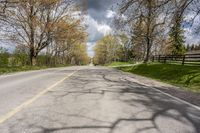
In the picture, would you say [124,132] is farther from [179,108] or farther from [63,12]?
[63,12]

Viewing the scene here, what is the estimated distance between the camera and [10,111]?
250 inches

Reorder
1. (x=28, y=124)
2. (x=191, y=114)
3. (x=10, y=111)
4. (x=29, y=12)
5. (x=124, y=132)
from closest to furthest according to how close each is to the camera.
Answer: (x=124, y=132), (x=28, y=124), (x=10, y=111), (x=191, y=114), (x=29, y=12)

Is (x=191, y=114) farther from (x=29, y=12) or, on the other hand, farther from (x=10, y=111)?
(x=29, y=12)

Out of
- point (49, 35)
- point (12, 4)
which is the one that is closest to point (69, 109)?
point (12, 4)

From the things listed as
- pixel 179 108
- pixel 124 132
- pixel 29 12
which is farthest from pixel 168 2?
pixel 29 12

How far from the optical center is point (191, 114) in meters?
6.76

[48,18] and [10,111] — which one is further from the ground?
[48,18]

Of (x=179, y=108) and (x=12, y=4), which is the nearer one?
(x=179, y=108)

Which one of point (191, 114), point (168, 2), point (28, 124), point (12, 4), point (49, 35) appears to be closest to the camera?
point (28, 124)

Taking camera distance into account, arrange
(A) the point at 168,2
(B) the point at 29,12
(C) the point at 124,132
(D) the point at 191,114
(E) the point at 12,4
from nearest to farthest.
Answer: (C) the point at 124,132, (D) the point at 191,114, (A) the point at 168,2, (E) the point at 12,4, (B) the point at 29,12

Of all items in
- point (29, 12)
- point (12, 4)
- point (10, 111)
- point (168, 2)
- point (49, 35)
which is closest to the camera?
point (10, 111)

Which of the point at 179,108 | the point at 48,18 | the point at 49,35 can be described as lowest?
the point at 179,108

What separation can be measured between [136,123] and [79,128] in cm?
122

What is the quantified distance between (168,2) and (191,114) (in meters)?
13.5
